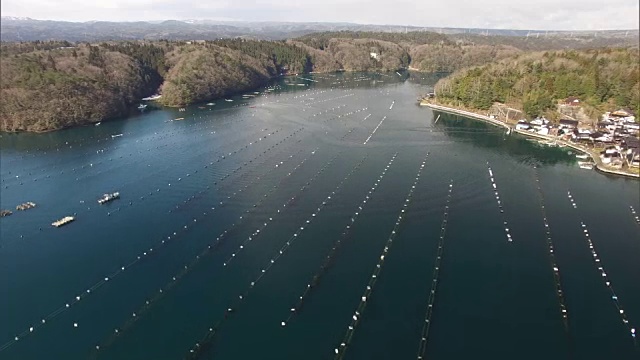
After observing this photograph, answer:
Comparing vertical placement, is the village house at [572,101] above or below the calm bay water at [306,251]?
above

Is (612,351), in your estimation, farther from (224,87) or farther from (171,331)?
(224,87)

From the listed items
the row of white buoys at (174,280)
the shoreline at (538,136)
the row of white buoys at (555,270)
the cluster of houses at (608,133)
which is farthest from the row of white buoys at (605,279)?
the row of white buoys at (174,280)

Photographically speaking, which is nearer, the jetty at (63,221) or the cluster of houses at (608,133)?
the jetty at (63,221)

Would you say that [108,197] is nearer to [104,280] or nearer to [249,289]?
[104,280]

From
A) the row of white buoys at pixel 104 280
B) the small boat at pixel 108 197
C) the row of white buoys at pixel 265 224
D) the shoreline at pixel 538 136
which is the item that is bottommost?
the row of white buoys at pixel 104 280

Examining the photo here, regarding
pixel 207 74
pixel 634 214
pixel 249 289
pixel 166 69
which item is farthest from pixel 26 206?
pixel 166 69

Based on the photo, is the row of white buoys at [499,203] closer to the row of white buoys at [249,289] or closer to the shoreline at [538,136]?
the shoreline at [538,136]

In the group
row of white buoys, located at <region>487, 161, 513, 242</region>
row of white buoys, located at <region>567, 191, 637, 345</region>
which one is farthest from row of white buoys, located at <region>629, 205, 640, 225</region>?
row of white buoys, located at <region>487, 161, 513, 242</region>
